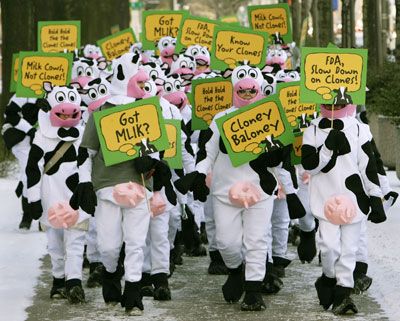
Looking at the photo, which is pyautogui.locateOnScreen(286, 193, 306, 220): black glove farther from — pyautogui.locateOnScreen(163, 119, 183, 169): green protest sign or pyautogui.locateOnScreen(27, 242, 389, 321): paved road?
pyautogui.locateOnScreen(163, 119, 183, 169): green protest sign

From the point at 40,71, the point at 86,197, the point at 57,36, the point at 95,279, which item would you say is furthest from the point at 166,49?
the point at 86,197

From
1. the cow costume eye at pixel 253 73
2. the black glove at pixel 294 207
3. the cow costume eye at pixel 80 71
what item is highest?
the cow costume eye at pixel 253 73

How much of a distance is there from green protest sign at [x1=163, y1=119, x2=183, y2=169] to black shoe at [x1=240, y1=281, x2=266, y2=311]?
143 centimetres

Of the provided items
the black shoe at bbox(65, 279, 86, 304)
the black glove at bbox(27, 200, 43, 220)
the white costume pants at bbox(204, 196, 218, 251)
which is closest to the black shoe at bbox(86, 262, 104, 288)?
the black shoe at bbox(65, 279, 86, 304)

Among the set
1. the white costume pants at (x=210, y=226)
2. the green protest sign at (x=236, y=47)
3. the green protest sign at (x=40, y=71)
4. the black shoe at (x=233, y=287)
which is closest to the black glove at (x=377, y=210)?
the black shoe at (x=233, y=287)

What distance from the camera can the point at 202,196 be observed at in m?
10.5

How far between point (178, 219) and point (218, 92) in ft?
3.86

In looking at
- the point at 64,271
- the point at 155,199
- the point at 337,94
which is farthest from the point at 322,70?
the point at 64,271

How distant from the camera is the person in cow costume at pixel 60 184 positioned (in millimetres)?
10758

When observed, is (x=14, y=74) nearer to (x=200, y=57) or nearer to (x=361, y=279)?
(x=200, y=57)

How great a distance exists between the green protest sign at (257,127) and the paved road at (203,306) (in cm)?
116

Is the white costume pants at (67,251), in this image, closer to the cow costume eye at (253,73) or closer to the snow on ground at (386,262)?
the cow costume eye at (253,73)

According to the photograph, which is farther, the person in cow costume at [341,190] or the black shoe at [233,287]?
the black shoe at [233,287]

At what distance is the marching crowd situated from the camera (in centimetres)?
1005
